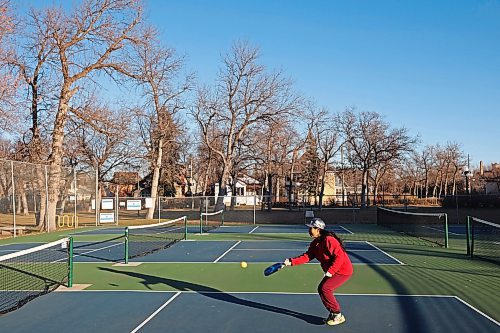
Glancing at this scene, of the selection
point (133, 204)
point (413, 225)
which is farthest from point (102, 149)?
point (413, 225)

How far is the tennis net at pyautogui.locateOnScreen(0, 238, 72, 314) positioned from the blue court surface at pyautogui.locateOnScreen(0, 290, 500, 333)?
525mm

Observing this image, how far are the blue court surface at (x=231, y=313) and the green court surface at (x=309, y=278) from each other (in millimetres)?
538

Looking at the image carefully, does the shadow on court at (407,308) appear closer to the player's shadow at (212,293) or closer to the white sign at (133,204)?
the player's shadow at (212,293)

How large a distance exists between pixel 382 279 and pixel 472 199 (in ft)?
127

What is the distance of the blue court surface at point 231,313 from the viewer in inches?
294

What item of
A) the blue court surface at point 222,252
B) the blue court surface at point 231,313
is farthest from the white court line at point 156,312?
the blue court surface at point 222,252

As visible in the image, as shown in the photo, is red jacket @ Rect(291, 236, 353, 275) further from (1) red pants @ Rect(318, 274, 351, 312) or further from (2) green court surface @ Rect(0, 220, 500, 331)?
(2) green court surface @ Rect(0, 220, 500, 331)

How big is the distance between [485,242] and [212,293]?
1315 cm

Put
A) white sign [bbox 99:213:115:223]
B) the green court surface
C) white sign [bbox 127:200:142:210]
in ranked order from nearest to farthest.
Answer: the green court surface
white sign [bbox 99:213:115:223]
white sign [bbox 127:200:142:210]

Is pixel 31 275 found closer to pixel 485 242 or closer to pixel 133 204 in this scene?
pixel 485 242

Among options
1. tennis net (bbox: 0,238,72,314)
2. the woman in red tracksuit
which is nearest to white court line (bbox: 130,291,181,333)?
the woman in red tracksuit

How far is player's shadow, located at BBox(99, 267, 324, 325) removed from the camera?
8156 mm

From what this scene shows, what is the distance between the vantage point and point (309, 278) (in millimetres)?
12070

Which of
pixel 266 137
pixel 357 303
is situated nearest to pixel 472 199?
pixel 266 137
